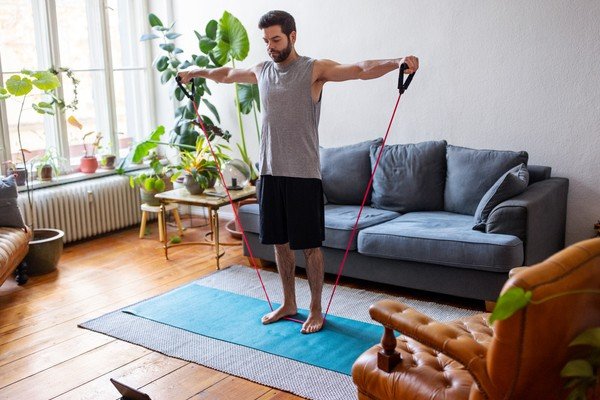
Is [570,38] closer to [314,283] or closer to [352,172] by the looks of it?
[352,172]

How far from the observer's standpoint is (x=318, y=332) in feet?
11.8

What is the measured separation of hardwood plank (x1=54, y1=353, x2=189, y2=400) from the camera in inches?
118

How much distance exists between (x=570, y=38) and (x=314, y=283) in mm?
2265

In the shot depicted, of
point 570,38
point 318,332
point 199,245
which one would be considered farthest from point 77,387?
Answer: point 570,38

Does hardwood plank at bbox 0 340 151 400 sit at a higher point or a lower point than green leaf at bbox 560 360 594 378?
lower

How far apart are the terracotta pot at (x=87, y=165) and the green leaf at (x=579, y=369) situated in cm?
479

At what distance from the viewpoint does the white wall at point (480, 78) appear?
4.29 metres

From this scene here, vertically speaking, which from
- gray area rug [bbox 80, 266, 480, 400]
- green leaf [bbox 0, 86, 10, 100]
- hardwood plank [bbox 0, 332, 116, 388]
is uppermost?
green leaf [bbox 0, 86, 10, 100]

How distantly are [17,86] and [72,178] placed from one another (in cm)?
124

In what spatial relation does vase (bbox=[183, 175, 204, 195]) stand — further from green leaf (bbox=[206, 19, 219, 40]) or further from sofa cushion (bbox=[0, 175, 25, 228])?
green leaf (bbox=[206, 19, 219, 40])

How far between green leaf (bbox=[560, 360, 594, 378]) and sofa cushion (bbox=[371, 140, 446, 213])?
2.99m

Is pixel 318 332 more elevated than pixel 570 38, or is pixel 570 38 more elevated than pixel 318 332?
pixel 570 38

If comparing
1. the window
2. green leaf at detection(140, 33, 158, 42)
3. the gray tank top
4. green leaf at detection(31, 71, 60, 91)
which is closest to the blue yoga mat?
the gray tank top

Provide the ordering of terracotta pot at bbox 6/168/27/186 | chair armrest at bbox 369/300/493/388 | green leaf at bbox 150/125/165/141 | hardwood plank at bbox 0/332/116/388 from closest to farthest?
chair armrest at bbox 369/300/493/388
hardwood plank at bbox 0/332/116/388
terracotta pot at bbox 6/168/27/186
green leaf at bbox 150/125/165/141
